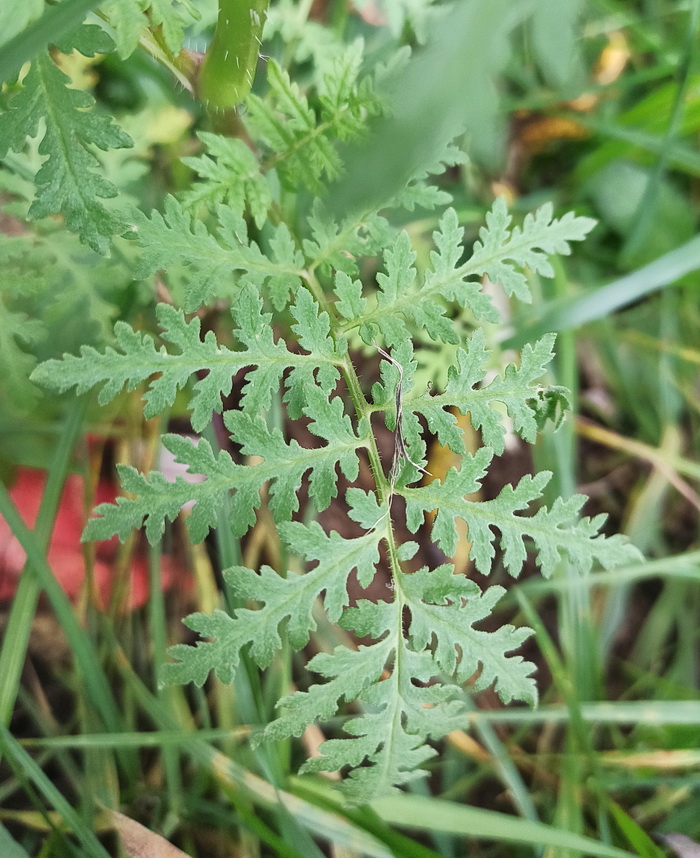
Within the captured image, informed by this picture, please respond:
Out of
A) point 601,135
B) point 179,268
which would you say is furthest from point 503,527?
point 601,135

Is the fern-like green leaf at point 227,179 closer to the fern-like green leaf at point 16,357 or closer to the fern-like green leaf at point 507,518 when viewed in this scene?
the fern-like green leaf at point 16,357

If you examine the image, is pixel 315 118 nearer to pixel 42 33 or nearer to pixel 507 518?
pixel 42 33

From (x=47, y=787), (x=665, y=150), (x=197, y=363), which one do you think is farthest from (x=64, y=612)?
(x=665, y=150)

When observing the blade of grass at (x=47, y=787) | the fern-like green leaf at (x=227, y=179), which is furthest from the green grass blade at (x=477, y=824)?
the fern-like green leaf at (x=227, y=179)

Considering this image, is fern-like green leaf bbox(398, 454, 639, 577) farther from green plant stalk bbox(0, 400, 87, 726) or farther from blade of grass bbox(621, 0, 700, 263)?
blade of grass bbox(621, 0, 700, 263)

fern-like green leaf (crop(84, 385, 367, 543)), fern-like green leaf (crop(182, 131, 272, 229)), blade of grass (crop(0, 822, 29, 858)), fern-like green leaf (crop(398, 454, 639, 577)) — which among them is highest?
fern-like green leaf (crop(182, 131, 272, 229))

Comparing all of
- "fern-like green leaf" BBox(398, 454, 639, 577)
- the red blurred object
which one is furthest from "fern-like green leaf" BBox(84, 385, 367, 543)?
the red blurred object
